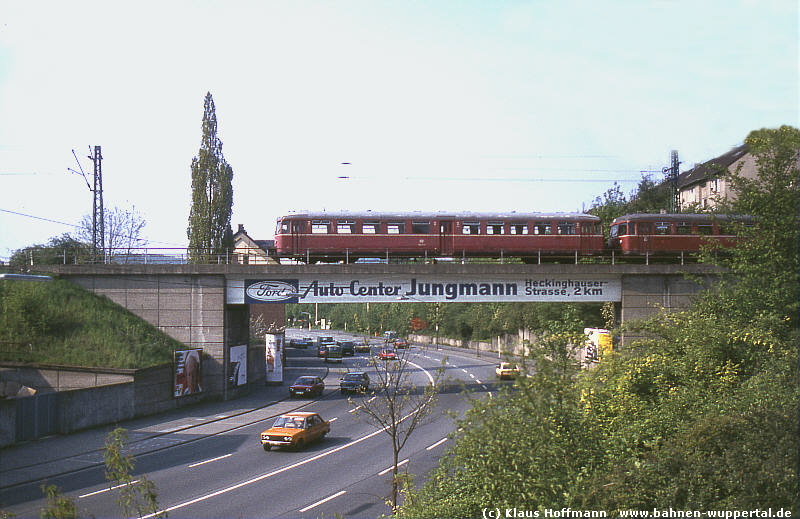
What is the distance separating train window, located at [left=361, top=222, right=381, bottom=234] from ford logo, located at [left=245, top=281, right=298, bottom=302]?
5020mm

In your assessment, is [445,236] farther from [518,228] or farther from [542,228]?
[542,228]

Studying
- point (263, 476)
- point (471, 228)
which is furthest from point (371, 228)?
point (263, 476)

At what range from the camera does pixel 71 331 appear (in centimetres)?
2645

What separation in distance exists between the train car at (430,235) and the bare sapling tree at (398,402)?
597 cm

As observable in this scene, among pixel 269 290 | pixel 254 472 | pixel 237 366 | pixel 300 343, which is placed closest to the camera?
pixel 254 472

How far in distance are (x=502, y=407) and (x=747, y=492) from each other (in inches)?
135

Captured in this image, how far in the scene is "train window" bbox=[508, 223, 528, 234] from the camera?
32.4 meters

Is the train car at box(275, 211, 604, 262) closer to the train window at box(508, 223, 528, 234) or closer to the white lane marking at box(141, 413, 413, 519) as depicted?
the train window at box(508, 223, 528, 234)

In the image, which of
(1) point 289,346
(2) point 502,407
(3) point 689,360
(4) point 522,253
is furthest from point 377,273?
(1) point 289,346

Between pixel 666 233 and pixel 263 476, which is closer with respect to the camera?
pixel 263 476

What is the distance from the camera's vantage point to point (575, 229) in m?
32.7

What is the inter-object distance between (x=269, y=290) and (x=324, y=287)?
266 cm

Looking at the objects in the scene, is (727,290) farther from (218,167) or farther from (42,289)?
(218,167)

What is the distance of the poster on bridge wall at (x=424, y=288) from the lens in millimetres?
29297
